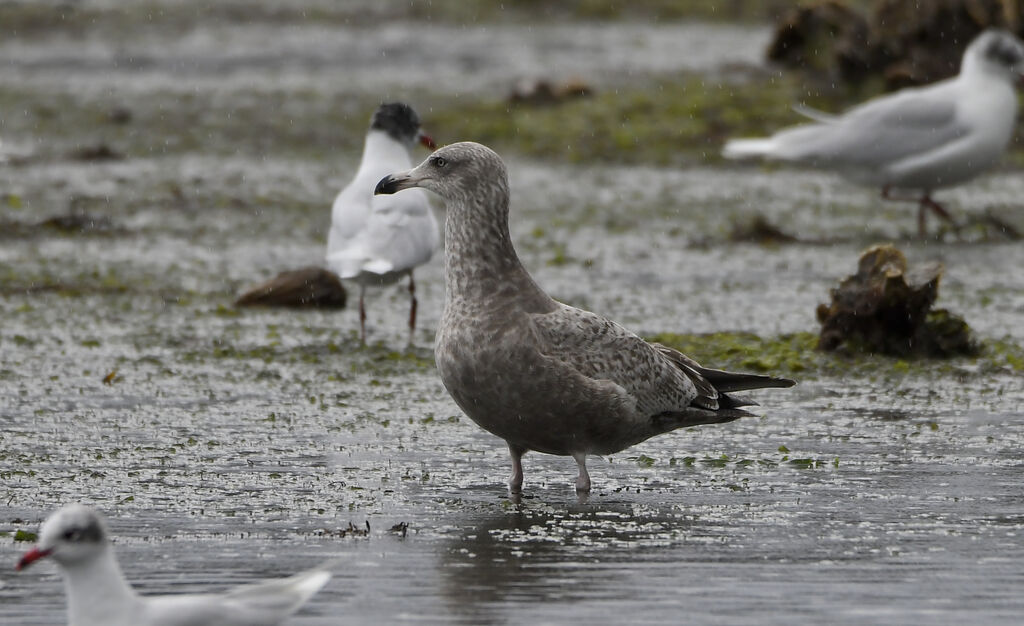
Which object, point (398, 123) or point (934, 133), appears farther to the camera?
point (934, 133)

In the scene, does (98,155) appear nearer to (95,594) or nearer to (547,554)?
(547,554)

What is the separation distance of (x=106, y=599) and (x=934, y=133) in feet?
40.8

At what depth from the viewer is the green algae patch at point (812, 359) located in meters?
10.1

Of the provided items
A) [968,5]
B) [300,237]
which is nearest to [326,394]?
[300,237]

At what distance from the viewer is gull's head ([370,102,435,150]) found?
12242 mm

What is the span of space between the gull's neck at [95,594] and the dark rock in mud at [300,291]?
7.59 meters

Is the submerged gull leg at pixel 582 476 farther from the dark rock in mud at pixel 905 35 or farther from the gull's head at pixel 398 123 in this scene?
the dark rock in mud at pixel 905 35

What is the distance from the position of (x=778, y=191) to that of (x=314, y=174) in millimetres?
5087

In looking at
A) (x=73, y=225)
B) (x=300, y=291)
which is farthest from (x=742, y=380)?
(x=73, y=225)

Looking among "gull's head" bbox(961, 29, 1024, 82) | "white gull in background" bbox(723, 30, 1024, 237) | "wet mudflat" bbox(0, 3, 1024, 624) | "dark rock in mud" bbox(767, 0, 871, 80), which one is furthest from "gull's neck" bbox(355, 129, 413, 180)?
"dark rock in mud" bbox(767, 0, 871, 80)

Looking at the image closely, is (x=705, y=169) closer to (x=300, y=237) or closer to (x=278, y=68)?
(x=300, y=237)

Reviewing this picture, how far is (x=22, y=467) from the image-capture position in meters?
7.68

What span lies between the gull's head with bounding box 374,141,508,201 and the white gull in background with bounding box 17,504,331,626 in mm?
2970

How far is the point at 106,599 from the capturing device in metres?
4.83
